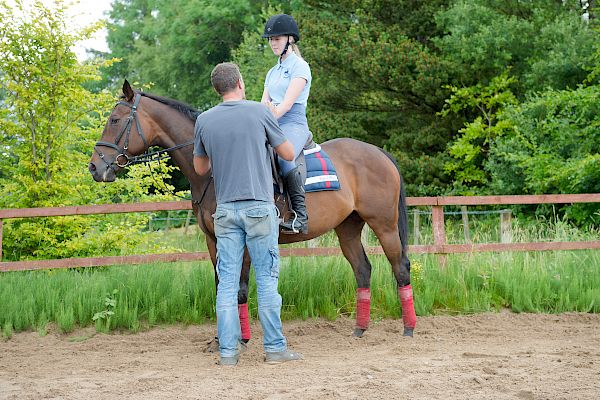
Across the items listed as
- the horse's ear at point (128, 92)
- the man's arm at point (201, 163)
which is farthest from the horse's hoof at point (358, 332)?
the horse's ear at point (128, 92)

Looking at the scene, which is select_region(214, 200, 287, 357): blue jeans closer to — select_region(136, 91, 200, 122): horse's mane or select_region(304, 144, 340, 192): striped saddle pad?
select_region(304, 144, 340, 192): striped saddle pad

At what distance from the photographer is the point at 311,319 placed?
757 cm

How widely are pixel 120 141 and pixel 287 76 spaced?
1.58 metres

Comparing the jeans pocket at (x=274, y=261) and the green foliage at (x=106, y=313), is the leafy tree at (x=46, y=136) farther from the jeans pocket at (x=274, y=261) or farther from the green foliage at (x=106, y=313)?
the jeans pocket at (x=274, y=261)

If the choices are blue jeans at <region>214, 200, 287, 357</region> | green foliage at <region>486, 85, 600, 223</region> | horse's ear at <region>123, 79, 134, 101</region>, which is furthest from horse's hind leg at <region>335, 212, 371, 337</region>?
green foliage at <region>486, 85, 600, 223</region>

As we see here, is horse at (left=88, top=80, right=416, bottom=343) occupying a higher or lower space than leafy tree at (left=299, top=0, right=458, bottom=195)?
lower

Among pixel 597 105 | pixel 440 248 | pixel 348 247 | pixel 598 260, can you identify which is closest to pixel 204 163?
pixel 348 247

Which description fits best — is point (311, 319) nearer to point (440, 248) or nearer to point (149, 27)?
point (440, 248)

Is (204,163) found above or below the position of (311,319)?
above

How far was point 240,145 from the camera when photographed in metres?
5.27

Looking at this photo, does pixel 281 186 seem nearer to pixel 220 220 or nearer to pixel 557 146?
pixel 220 220

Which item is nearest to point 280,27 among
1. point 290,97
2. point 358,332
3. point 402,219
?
point 290,97

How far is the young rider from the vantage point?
617 cm

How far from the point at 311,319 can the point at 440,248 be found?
1.82 metres
